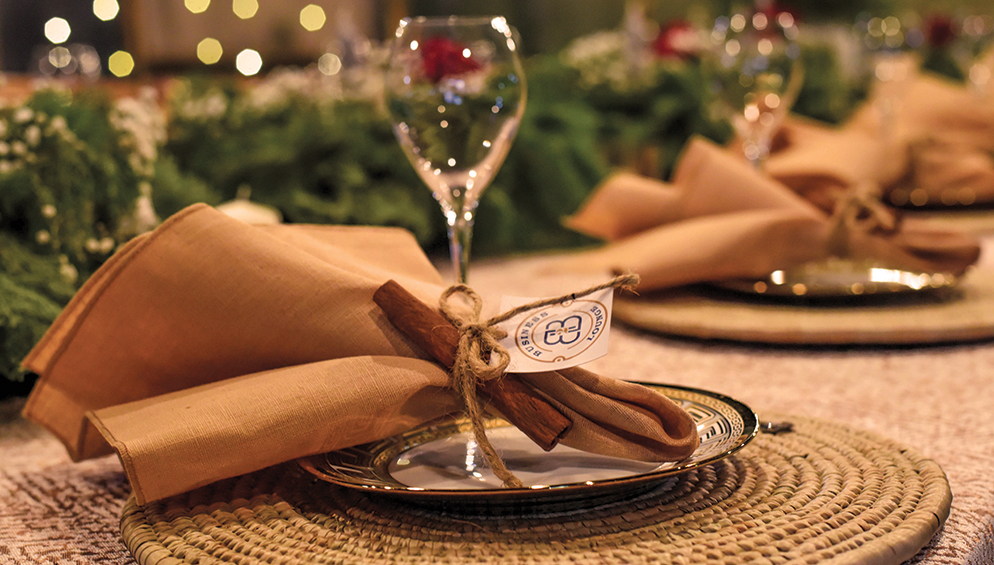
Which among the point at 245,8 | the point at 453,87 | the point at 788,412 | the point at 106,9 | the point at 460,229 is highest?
the point at 245,8

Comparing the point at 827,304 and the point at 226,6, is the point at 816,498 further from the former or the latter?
the point at 226,6

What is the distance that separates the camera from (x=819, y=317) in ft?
2.79

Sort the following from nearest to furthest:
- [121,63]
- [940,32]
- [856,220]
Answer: [856,220] < [940,32] < [121,63]

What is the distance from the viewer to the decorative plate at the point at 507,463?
403 millimetres

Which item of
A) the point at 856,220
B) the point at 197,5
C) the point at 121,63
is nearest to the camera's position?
the point at 856,220

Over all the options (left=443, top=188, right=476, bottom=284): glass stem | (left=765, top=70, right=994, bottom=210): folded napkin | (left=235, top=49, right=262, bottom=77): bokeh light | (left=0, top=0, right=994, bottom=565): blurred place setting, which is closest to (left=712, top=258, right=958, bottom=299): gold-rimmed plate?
(left=0, top=0, right=994, bottom=565): blurred place setting

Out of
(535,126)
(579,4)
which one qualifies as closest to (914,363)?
(535,126)

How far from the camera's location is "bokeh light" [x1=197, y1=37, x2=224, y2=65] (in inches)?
197

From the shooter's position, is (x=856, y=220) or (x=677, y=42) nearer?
(x=856, y=220)

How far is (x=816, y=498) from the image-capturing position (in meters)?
0.44

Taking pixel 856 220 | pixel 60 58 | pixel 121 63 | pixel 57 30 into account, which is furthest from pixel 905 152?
pixel 57 30

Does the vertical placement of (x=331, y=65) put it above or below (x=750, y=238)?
above

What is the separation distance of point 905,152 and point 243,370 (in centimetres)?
129

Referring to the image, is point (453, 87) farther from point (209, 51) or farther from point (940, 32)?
point (209, 51)
